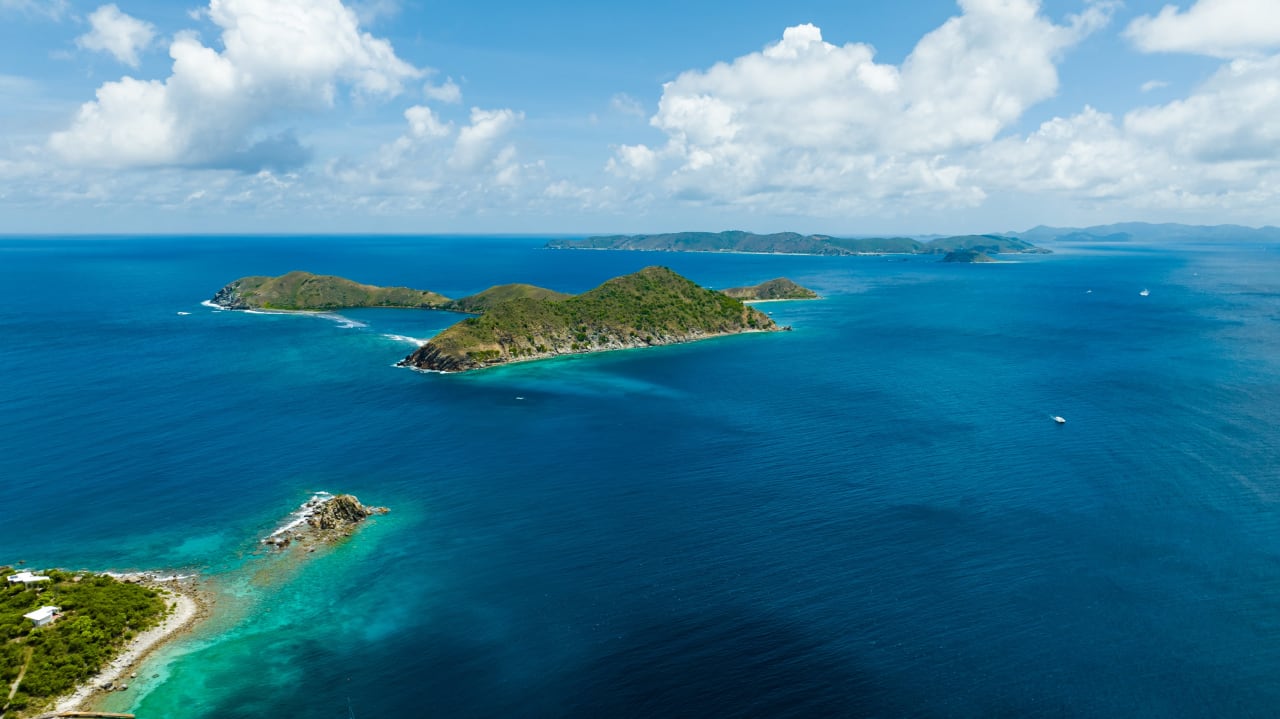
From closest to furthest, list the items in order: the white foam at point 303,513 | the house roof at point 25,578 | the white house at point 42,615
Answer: the white house at point 42,615 → the house roof at point 25,578 → the white foam at point 303,513

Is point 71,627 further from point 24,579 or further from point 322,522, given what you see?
point 322,522

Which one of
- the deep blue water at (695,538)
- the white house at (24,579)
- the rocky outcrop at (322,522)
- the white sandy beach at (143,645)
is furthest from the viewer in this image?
the rocky outcrop at (322,522)

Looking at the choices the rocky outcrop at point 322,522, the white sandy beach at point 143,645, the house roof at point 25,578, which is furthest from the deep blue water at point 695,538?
the house roof at point 25,578

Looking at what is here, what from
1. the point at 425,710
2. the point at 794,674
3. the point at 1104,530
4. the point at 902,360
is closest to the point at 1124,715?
the point at 794,674

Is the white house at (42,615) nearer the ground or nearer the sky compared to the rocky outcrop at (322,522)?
nearer the sky

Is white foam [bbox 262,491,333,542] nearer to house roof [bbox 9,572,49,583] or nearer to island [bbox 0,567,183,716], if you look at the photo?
island [bbox 0,567,183,716]

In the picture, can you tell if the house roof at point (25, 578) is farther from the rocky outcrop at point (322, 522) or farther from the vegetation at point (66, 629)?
the rocky outcrop at point (322, 522)

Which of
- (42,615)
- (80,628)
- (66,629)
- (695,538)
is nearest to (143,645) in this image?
(80,628)
